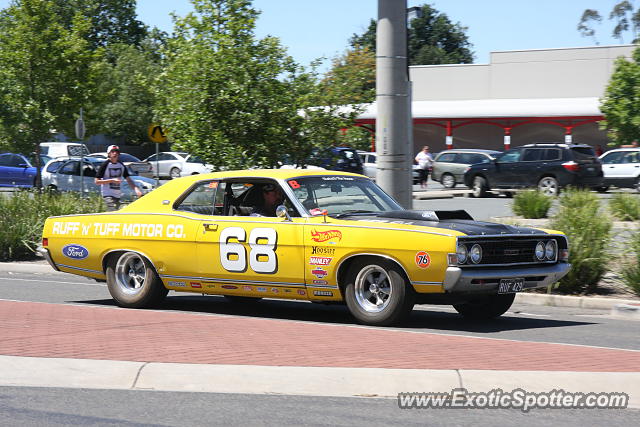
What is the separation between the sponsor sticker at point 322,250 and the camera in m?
9.77

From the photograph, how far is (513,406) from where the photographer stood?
254 inches

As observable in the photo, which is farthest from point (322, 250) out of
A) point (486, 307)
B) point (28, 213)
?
point (28, 213)

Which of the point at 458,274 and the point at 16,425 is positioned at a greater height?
the point at 458,274

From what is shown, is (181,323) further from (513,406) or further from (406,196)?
(406,196)

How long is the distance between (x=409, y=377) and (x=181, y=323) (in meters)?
3.57

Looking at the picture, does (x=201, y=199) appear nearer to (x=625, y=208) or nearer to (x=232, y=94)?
(x=232, y=94)

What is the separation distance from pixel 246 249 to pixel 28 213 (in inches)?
341

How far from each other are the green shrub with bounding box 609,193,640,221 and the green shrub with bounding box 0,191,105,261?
1098cm

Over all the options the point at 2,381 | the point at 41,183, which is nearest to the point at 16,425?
the point at 2,381

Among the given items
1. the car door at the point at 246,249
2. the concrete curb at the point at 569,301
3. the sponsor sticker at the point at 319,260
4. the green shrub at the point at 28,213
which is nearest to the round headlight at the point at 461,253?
the sponsor sticker at the point at 319,260

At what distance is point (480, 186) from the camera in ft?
112

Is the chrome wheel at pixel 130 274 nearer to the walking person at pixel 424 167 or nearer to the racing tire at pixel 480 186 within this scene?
the racing tire at pixel 480 186

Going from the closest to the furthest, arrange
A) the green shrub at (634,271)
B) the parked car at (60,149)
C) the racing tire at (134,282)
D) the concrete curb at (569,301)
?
the racing tire at (134,282)
the concrete curb at (569,301)
the green shrub at (634,271)
the parked car at (60,149)

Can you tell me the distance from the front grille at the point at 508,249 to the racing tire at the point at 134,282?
3811 mm
